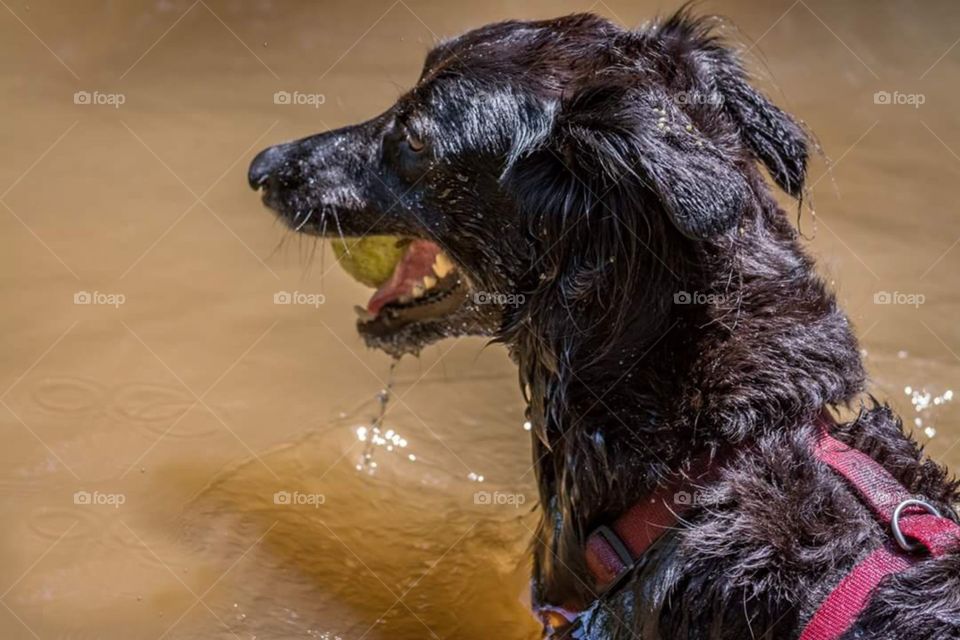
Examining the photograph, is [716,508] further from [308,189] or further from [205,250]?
[205,250]

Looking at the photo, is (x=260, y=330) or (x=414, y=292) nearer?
(x=414, y=292)

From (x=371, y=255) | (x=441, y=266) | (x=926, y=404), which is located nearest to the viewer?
(x=441, y=266)

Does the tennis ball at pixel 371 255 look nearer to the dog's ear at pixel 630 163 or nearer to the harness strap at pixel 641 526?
the dog's ear at pixel 630 163

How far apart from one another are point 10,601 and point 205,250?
7.02 ft

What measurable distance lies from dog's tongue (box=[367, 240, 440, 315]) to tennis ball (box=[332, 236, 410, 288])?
0.10ft

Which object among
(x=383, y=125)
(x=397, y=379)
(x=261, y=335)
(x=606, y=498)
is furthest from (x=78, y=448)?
(x=606, y=498)

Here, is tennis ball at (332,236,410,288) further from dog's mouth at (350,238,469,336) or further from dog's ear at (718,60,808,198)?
dog's ear at (718,60,808,198)

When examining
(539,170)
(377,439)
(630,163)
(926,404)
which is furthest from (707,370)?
(926,404)

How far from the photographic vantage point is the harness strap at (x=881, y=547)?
263 centimetres

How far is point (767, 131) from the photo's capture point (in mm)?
3428

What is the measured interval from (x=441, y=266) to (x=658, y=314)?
1.04m

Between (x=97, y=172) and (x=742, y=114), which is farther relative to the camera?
(x=97, y=172)

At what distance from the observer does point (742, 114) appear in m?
3.39

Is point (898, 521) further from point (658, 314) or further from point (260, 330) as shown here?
point (260, 330)
